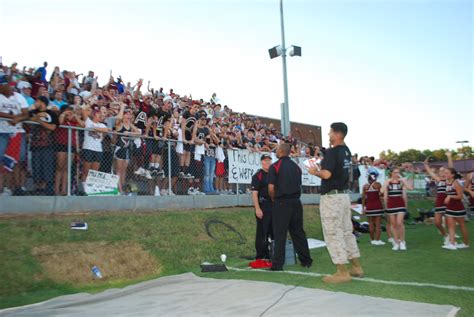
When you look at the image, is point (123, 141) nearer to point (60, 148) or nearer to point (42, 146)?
point (60, 148)

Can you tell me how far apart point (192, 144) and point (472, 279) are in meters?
7.39

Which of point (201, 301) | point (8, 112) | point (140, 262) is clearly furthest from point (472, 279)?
point (8, 112)

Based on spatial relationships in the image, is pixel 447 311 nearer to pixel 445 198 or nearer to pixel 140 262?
pixel 140 262

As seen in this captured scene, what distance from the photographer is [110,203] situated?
Answer: 9094mm

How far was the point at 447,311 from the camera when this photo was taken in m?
4.10

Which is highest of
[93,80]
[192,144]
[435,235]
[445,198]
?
[93,80]

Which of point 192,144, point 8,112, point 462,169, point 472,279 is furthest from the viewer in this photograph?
point 462,169

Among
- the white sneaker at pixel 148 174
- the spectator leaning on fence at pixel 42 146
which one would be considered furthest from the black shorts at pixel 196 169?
the spectator leaning on fence at pixel 42 146

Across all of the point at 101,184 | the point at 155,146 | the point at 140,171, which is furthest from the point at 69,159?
the point at 155,146

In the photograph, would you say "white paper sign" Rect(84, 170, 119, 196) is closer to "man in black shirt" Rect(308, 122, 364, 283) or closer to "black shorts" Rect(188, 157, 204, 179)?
"black shorts" Rect(188, 157, 204, 179)

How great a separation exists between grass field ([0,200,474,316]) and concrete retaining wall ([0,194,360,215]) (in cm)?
29

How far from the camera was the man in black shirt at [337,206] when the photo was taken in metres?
5.80

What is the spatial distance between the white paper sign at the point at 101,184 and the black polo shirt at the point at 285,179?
3.95 m

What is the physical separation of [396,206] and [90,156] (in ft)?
23.8
